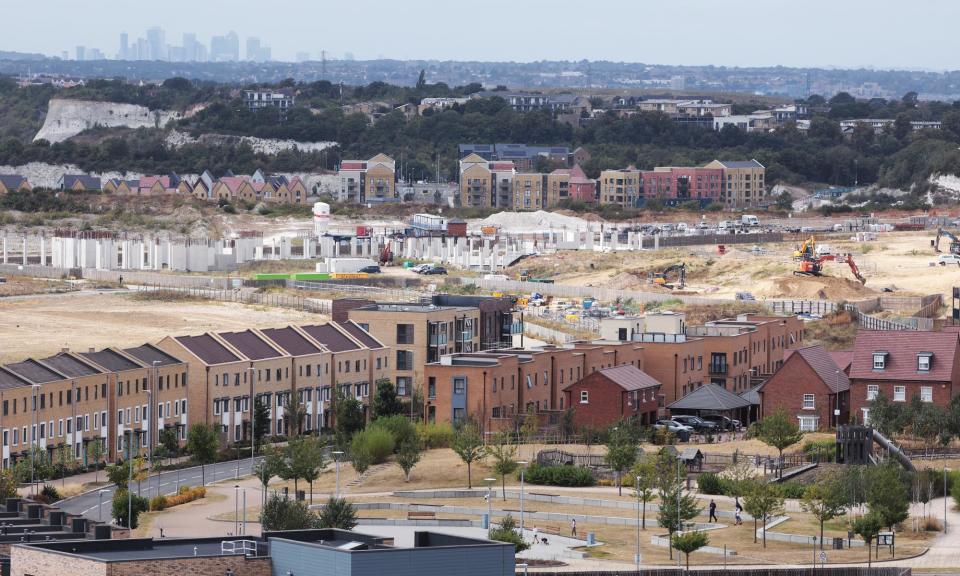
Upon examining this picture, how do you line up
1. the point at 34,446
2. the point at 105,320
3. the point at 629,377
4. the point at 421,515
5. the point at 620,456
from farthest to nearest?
1. the point at 105,320
2. the point at 629,377
3. the point at 34,446
4. the point at 620,456
5. the point at 421,515

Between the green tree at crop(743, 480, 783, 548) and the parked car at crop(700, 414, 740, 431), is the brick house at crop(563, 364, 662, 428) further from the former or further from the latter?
the green tree at crop(743, 480, 783, 548)

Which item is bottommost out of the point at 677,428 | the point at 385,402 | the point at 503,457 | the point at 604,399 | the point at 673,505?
the point at 385,402

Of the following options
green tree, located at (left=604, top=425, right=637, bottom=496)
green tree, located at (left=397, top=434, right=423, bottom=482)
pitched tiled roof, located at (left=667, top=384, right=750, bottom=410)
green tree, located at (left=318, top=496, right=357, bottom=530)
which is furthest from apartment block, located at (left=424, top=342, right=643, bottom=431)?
green tree, located at (left=318, top=496, right=357, bottom=530)

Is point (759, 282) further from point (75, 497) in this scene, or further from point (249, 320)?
point (75, 497)

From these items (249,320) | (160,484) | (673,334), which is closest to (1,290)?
(249,320)

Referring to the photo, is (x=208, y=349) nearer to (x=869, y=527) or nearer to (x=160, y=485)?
(x=160, y=485)

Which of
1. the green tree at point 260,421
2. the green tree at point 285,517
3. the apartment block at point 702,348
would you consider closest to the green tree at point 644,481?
the green tree at point 285,517

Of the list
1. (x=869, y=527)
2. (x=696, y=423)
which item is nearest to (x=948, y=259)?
(x=696, y=423)
